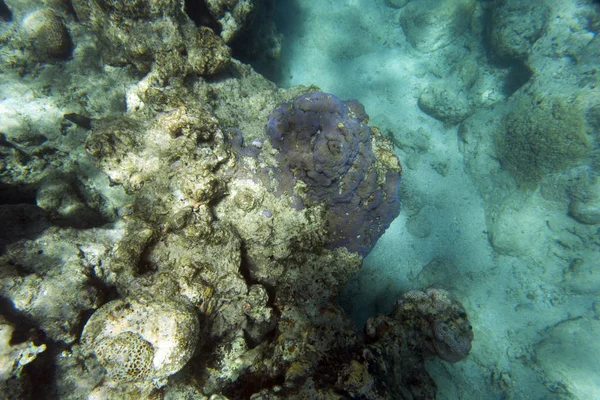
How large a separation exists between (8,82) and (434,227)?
8345 mm

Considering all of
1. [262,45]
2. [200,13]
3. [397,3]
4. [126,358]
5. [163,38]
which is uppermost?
[397,3]

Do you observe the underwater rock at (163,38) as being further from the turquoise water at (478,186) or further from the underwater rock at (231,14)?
the turquoise water at (478,186)

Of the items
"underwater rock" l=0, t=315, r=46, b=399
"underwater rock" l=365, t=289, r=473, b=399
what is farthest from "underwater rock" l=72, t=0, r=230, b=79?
"underwater rock" l=365, t=289, r=473, b=399

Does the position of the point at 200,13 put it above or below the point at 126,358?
above

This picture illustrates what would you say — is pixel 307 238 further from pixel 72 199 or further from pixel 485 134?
pixel 485 134

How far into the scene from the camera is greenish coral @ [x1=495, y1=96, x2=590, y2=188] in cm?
646

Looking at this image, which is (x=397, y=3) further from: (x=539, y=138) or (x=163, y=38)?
(x=163, y=38)

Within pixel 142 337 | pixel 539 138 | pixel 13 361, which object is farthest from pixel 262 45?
pixel 539 138

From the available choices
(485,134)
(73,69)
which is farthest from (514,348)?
(73,69)

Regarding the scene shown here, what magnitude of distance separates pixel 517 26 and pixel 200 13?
832cm

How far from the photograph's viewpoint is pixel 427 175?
729 centimetres

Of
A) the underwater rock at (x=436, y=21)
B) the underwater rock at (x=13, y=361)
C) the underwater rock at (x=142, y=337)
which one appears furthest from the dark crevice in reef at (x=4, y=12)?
the underwater rock at (x=436, y=21)

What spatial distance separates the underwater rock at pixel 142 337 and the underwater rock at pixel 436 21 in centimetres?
968

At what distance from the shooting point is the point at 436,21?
27.8 ft
